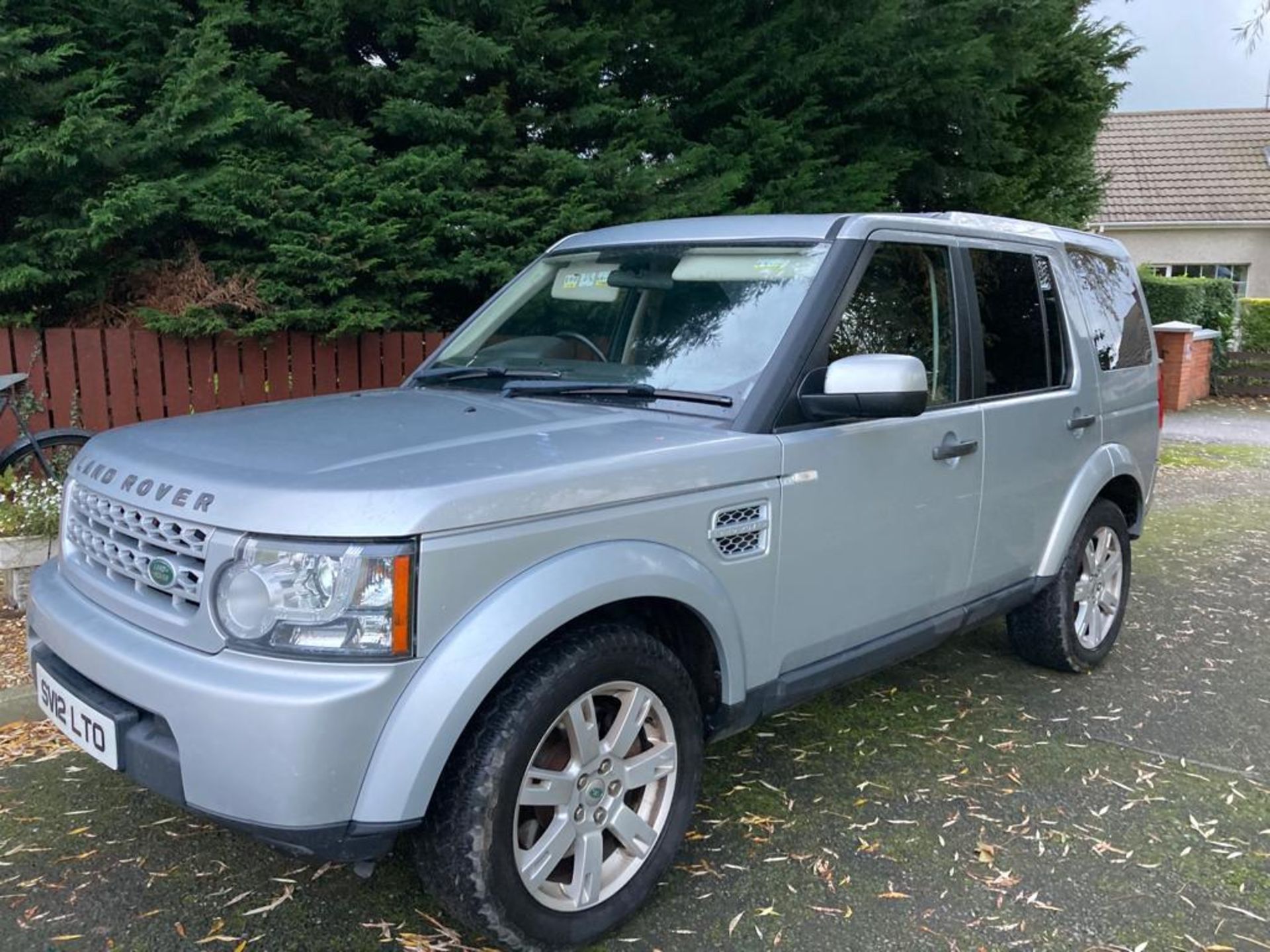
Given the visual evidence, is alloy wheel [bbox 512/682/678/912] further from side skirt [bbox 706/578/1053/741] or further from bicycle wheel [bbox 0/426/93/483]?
bicycle wheel [bbox 0/426/93/483]

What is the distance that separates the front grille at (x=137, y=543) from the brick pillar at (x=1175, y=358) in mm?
15046

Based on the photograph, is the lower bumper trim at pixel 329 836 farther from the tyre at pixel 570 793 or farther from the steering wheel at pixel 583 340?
the steering wheel at pixel 583 340

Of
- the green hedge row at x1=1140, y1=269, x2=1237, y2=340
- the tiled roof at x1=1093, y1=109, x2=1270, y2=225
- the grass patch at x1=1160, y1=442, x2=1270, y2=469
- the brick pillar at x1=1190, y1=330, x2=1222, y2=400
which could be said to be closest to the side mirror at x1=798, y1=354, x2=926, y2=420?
the grass patch at x1=1160, y1=442, x2=1270, y2=469

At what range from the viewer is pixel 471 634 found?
7.52 ft

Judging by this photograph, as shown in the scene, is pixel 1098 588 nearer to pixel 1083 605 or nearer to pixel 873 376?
pixel 1083 605

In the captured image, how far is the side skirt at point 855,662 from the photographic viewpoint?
9.88 feet

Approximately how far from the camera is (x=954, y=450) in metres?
3.65

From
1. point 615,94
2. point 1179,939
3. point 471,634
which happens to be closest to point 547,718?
point 471,634

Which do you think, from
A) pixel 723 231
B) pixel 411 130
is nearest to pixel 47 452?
pixel 411 130

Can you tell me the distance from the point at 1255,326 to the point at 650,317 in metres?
17.7

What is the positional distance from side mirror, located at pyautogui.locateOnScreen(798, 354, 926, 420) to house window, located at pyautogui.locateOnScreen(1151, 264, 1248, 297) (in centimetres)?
2600

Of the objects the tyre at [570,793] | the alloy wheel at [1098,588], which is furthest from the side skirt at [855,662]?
the alloy wheel at [1098,588]

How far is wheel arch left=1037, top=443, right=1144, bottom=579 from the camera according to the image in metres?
4.36

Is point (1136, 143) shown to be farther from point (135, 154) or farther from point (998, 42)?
point (135, 154)
